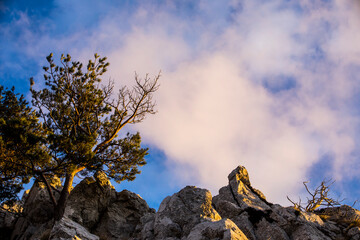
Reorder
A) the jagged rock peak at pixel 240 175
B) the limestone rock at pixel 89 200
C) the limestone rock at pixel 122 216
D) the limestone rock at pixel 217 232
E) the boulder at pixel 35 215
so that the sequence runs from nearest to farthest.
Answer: the limestone rock at pixel 217 232, the limestone rock at pixel 122 216, the limestone rock at pixel 89 200, the boulder at pixel 35 215, the jagged rock peak at pixel 240 175

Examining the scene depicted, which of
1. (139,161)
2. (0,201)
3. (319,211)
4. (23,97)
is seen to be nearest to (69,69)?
(23,97)

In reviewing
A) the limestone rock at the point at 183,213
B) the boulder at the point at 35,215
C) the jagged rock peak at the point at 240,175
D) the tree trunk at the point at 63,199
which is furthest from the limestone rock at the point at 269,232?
the boulder at the point at 35,215

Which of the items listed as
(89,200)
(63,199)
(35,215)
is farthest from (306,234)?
(35,215)

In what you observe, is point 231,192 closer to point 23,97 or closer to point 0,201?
point 0,201

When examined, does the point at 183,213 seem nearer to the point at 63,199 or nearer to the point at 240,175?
the point at 240,175

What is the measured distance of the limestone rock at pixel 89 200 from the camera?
17688 millimetres

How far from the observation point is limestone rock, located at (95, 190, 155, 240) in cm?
1755

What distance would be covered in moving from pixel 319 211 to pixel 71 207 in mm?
19312

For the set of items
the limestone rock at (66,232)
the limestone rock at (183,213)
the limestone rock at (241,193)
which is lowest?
the limestone rock at (66,232)

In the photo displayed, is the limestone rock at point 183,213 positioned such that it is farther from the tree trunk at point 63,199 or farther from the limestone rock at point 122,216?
the tree trunk at point 63,199

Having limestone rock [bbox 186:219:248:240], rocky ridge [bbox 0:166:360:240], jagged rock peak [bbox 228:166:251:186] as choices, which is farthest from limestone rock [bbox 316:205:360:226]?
limestone rock [bbox 186:219:248:240]

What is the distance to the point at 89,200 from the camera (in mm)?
18734

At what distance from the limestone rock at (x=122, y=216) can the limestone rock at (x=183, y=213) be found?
18.6 ft

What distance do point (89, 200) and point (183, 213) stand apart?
9541 millimetres
